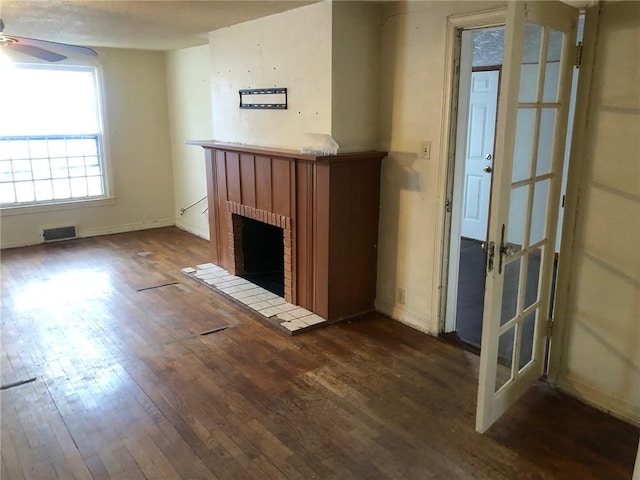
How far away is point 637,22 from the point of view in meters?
2.24

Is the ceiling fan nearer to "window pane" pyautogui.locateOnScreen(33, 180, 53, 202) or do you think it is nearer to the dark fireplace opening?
the dark fireplace opening

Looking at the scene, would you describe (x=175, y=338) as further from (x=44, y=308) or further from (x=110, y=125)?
(x=110, y=125)

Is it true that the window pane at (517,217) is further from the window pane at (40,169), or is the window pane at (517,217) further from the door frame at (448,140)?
the window pane at (40,169)

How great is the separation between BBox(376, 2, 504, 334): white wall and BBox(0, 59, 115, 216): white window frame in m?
3.85

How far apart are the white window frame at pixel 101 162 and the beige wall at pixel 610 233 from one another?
5264 mm

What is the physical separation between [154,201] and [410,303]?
414 cm

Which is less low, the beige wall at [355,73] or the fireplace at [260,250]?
the beige wall at [355,73]

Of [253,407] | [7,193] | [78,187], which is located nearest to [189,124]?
[78,187]

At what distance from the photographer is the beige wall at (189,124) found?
5578mm

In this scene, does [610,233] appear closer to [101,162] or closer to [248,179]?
[248,179]

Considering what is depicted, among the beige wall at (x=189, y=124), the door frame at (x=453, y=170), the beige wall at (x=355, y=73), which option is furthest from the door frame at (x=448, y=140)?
the beige wall at (x=189, y=124)

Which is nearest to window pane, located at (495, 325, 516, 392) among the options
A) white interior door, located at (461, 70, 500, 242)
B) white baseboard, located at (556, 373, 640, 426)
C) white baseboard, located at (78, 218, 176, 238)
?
white baseboard, located at (556, 373, 640, 426)

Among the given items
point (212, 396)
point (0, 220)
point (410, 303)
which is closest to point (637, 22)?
point (410, 303)

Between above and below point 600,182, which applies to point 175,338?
below
